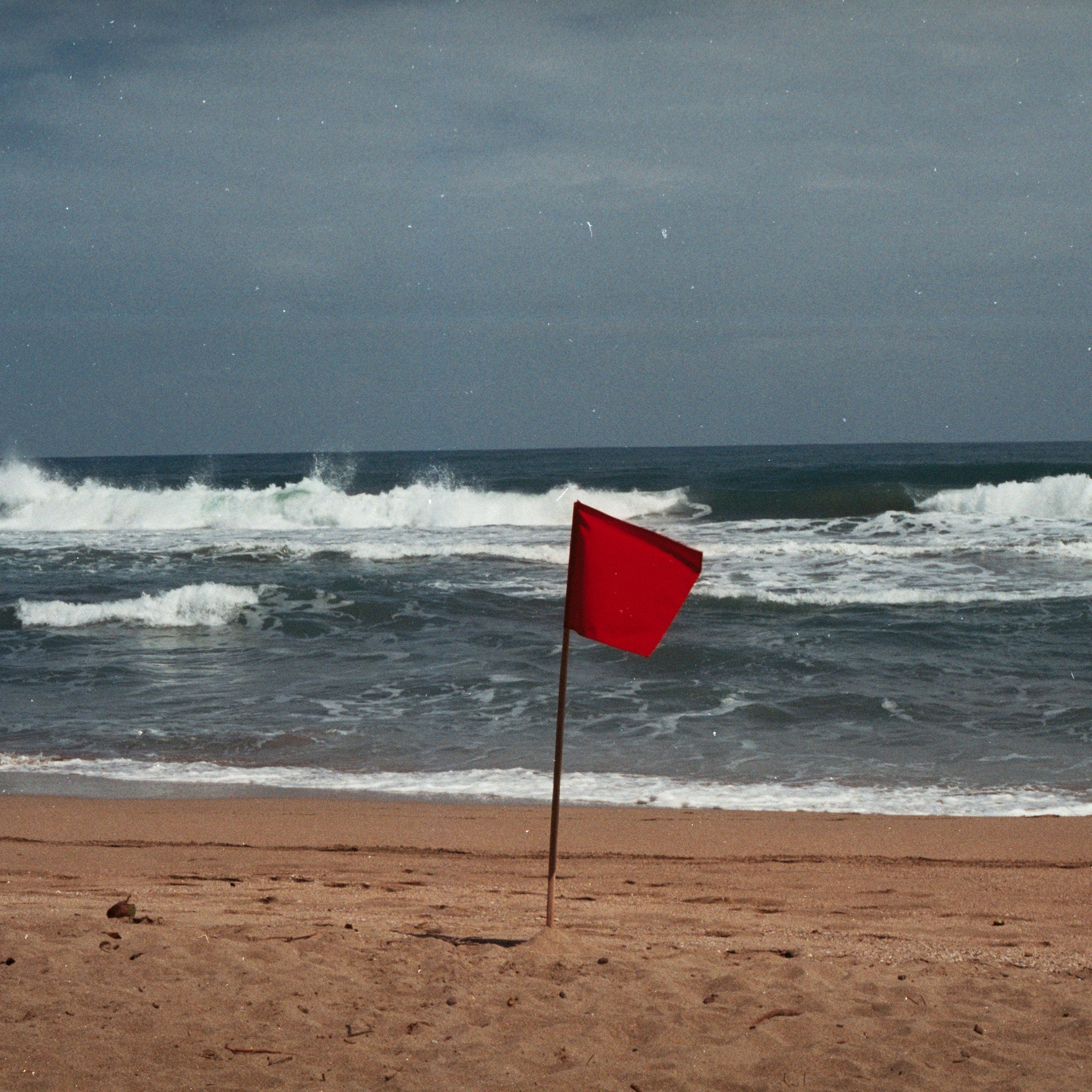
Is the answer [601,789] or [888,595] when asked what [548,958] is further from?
[888,595]

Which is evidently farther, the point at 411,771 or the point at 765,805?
the point at 411,771

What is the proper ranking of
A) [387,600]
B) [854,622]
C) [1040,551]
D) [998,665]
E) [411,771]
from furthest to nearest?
[1040,551] < [387,600] < [854,622] < [998,665] < [411,771]

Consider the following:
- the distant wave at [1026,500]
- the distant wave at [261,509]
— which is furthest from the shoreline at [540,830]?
the distant wave at [1026,500]

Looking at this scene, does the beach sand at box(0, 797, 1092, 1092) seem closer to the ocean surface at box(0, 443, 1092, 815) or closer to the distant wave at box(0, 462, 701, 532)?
the ocean surface at box(0, 443, 1092, 815)

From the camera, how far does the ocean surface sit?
8055 millimetres

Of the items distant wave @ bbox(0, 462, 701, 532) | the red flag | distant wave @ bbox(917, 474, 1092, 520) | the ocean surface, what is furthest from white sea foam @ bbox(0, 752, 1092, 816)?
distant wave @ bbox(917, 474, 1092, 520)

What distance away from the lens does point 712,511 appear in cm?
3584

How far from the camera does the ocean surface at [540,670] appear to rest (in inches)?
317

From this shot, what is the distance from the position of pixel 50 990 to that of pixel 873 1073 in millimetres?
2724

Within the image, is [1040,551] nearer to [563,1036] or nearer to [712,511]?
[712,511]

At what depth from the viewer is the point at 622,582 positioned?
434cm

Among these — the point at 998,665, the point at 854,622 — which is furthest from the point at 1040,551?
the point at 998,665

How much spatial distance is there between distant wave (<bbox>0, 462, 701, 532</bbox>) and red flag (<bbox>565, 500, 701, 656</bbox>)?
27403 millimetres

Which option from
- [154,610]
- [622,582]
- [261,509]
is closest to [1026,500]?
[261,509]
